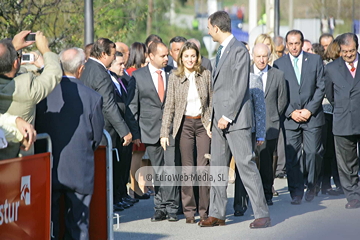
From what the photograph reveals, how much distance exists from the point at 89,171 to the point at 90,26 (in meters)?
4.96

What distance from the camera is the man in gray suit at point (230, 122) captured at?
7.65 meters

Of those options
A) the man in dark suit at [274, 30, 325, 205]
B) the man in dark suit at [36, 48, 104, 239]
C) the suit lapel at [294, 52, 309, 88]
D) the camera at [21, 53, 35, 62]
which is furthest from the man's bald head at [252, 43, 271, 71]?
the camera at [21, 53, 35, 62]

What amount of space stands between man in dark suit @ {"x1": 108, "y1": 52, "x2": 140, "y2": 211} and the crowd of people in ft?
0.07

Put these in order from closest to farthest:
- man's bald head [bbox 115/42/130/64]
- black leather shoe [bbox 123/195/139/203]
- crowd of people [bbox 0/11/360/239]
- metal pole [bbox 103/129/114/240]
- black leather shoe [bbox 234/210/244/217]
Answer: crowd of people [bbox 0/11/360/239]
metal pole [bbox 103/129/114/240]
black leather shoe [bbox 234/210/244/217]
black leather shoe [bbox 123/195/139/203]
man's bald head [bbox 115/42/130/64]

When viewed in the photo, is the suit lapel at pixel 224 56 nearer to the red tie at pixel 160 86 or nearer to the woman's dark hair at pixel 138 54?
the red tie at pixel 160 86

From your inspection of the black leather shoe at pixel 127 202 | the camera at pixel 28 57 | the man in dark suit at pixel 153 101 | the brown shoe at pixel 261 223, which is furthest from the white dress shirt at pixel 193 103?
the camera at pixel 28 57

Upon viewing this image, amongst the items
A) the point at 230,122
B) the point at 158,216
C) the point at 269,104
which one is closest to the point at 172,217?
the point at 158,216

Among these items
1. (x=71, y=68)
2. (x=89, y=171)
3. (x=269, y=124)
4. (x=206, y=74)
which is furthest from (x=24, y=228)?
(x=269, y=124)

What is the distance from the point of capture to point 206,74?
8.34 m

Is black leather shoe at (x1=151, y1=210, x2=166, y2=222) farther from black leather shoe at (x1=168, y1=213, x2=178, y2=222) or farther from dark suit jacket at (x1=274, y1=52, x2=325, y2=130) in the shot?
dark suit jacket at (x1=274, y1=52, x2=325, y2=130)

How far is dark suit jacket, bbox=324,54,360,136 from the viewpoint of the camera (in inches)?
358

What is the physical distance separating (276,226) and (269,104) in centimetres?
231

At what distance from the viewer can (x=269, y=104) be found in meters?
9.67

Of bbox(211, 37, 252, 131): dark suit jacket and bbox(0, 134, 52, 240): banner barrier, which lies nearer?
bbox(0, 134, 52, 240): banner barrier
